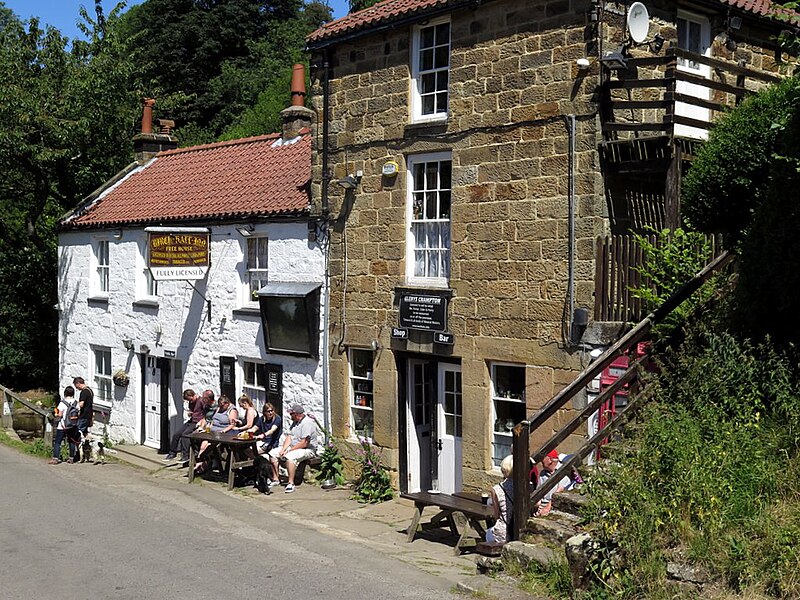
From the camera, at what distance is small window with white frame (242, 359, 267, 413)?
1736 centimetres

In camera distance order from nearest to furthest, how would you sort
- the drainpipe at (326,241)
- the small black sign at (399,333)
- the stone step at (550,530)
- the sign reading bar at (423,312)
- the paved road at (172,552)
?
the stone step at (550,530)
the paved road at (172,552)
the sign reading bar at (423,312)
the small black sign at (399,333)
the drainpipe at (326,241)

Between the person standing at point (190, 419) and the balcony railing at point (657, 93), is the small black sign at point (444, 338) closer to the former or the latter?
the balcony railing at point (657, 93)

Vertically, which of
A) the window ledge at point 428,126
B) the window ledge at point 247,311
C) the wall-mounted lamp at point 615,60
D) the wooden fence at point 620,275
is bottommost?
the window ledge at point 247,311

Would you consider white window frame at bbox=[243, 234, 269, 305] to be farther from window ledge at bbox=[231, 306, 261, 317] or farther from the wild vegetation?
the wild vegetation

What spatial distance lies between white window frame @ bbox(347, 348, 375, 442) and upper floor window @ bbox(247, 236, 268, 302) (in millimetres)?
2847

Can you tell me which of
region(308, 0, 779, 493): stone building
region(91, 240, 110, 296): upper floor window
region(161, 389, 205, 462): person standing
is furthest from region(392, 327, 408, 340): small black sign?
region(91, 240, 110, 296): upper floor window

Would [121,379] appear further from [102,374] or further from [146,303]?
[146,303]

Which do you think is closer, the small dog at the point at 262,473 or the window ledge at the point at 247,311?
the small dog at the point at 262,473

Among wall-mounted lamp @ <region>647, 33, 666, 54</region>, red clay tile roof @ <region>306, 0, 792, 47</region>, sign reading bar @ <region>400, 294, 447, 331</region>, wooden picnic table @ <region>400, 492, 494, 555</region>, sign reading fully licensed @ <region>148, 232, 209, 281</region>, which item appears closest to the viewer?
wooden picnic table @ <region>400, 492, 494, 555</region>

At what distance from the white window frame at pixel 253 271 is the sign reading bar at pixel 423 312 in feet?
12.5

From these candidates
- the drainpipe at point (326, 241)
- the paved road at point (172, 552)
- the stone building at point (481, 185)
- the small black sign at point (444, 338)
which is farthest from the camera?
the drainpipe at point (326, 241)

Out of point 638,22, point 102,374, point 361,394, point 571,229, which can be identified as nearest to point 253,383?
point 361,394

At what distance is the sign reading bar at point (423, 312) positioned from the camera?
1373 cm

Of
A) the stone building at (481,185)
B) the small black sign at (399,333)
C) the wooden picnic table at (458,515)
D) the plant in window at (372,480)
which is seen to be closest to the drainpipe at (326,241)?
the stone building at (481,185)
